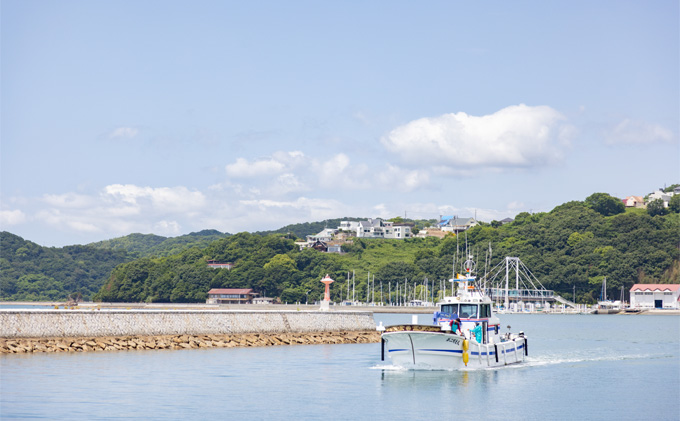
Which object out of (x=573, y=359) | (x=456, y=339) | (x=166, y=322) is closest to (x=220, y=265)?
(x=166, y=322)

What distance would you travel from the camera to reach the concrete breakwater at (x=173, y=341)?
4928cm

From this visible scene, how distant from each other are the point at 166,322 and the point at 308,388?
809 inches

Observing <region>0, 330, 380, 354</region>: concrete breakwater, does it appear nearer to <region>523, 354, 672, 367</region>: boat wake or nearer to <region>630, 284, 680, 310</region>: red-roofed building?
<region>523, 354, 672, 367</region>: boat wake

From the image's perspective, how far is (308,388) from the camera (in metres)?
40.0

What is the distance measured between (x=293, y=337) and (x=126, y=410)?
30914 mm

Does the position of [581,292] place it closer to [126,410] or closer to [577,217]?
[577,217]

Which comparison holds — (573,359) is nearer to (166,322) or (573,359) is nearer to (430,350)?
(430,350)

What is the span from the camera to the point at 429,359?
43.8 metres

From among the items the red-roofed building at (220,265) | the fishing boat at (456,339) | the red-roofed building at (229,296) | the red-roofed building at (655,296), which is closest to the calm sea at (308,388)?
the fishing boat at (456,339)

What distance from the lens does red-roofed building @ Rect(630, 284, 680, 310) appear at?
6624 inches

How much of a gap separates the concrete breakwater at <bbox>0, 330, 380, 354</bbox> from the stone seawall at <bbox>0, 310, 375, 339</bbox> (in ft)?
2.13

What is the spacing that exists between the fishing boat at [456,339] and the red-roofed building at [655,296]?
422 ft

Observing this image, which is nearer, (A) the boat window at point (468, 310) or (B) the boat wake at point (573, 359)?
(A) the boat window at point (468, 310)

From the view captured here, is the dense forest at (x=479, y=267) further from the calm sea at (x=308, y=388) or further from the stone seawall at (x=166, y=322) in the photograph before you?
the calm sea at (x=308, y=388)
